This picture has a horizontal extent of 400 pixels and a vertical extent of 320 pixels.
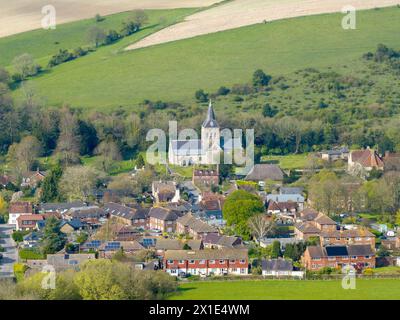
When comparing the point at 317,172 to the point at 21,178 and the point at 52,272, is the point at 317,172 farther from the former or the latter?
the point at 52,272

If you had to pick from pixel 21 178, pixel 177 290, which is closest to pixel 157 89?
pixel 21 178

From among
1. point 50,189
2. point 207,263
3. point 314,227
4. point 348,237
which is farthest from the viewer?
point 50,189

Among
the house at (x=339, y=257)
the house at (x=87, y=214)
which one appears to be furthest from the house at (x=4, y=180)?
the house at (x=339, y=257)

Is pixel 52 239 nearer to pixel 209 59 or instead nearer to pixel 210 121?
pixel 210 121

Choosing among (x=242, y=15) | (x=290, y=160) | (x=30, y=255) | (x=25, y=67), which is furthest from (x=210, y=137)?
(x=242, y=15)

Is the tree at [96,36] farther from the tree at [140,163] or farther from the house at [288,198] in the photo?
the house at [288,198]
